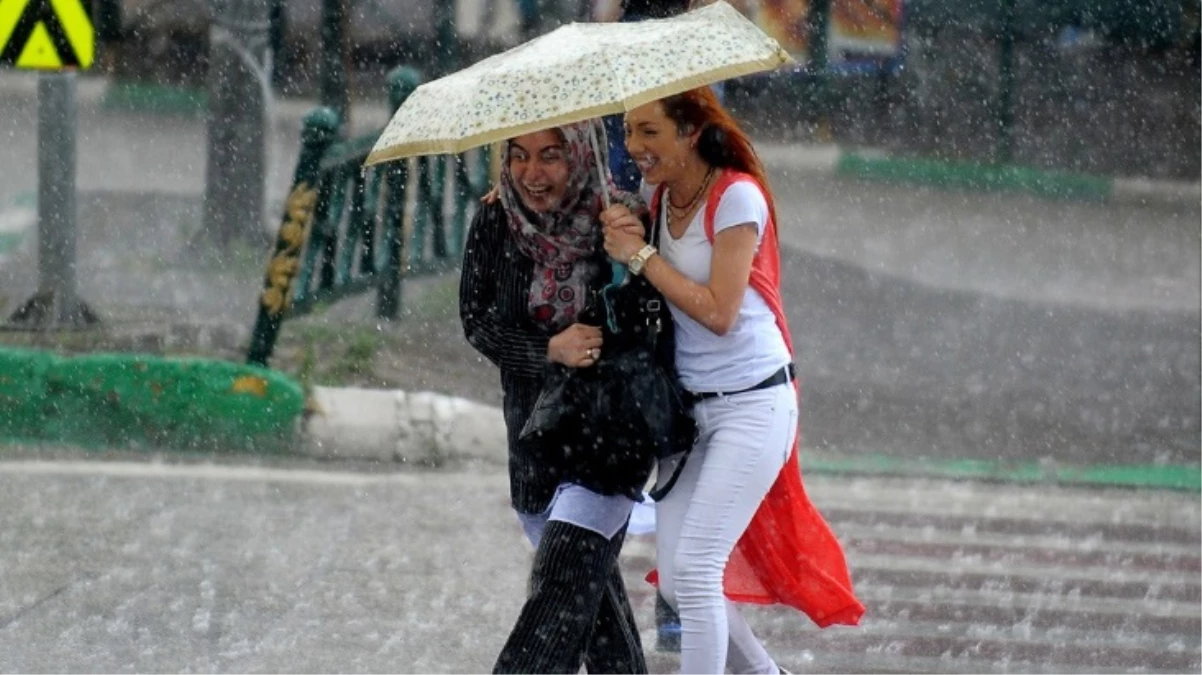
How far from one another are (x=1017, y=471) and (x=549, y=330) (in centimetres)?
458

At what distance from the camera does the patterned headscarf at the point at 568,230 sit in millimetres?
4711

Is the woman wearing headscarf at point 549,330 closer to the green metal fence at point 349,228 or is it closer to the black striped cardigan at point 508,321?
the black striped cardigan at point 508,321

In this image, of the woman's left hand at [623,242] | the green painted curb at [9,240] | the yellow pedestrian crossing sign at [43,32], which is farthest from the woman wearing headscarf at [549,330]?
the green painted curb at [9,240]

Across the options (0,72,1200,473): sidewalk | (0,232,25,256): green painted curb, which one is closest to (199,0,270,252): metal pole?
(0,72,1200,473): sidewalk

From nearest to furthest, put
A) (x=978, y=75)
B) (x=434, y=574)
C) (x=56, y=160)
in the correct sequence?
1. (x=434, y=574)
2. (x=56, y=160)
3. (x=978, y=75)

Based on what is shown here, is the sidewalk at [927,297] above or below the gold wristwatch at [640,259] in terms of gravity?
below

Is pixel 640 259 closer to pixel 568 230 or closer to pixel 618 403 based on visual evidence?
pixel 568 230

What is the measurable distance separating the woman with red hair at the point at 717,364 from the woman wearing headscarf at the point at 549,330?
0.39 ft

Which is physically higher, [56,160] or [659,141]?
[659,141]

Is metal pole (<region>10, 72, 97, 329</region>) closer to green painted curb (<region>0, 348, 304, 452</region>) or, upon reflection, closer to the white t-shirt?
green painted curb (<region>0, 348, 304, 452</region>)

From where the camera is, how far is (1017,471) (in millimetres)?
8945

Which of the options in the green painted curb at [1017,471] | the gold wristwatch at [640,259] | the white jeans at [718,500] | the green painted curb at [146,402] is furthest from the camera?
the green painted curb at [1017,471]

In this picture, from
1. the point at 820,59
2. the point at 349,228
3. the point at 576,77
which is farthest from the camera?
the point at 820,59

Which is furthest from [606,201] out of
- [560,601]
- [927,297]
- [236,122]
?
[927,297]
